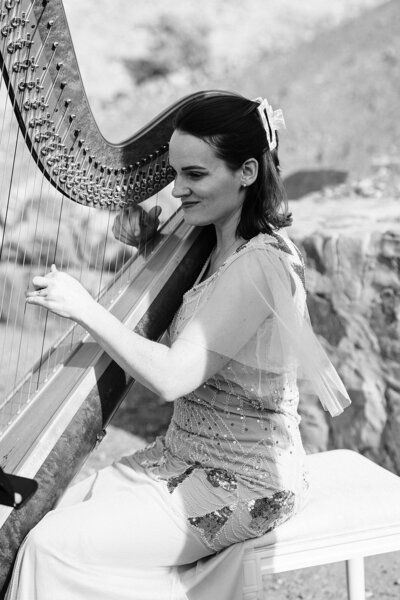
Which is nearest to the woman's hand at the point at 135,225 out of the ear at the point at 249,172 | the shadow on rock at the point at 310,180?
the ear at the point at 249,172

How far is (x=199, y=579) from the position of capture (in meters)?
1.87

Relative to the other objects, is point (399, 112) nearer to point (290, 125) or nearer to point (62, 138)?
point (290, 125)

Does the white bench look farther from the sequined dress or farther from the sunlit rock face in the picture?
the sunlit rock face

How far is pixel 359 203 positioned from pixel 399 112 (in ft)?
14.7

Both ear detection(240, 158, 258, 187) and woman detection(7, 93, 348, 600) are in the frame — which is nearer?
woman detection(7, 93, 348, 600)

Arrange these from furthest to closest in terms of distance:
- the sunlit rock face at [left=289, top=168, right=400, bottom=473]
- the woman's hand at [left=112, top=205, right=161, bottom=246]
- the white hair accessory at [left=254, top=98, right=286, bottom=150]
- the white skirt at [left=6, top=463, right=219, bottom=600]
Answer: the sunlit rock face at [left=289, top=168, right=400, bottom=473] < the woman's hand at [left=112, top=205, right=161, bottom=246] < the white hair accessory at [left=254, top=98, right=286, bottom=150] < the white skirt at [left=6, top=463, right=219, bottom=600]

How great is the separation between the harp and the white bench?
45 cm

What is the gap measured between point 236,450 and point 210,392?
0.14 meters

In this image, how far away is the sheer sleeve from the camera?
73.7 inches

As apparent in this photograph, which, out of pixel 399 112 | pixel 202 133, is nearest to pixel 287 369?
pixel 202 133

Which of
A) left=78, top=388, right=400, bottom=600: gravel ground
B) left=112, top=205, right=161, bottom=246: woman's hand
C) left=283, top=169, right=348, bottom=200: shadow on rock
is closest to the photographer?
left=112, top=205, right=161, bottom=246: woman's hand

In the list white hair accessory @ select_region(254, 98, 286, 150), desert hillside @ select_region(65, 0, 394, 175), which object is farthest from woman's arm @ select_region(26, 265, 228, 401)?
desert hillside @ select_region(65, 0, 394, 175)

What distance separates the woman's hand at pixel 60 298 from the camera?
1781 millimetres

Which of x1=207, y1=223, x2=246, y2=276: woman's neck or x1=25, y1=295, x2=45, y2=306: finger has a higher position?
x1=25, y1=295, x2=45, y2=306: finger
